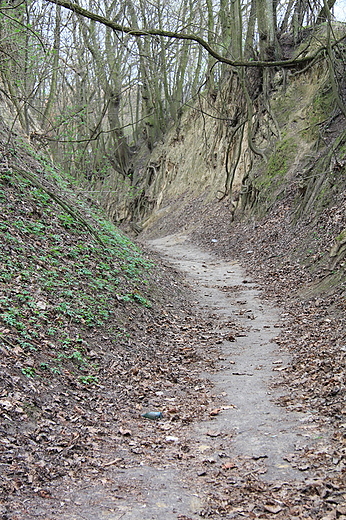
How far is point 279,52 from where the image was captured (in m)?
20.8

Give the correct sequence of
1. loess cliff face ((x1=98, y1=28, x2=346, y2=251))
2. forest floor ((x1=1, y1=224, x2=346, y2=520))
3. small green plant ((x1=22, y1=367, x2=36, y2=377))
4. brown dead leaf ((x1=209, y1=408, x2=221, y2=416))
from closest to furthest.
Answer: forest floor ((x1=1, y1=224, x2=346, y2=520)) < small green plant ((x1=22, y1=367, x2=36, y2=377)) < brown dead leaf ((x1=209, y1=408, x2=221, y2=416)) < loess cliff face ((x1=98, y1=28, x2=346, y2=251))

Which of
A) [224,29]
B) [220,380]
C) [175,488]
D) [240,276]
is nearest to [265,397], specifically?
[220,380]

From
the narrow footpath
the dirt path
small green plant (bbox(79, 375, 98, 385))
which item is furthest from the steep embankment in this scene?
the narrow footpath

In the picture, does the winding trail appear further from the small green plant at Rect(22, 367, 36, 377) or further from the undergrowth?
the small green plant at Rect(22, 367, 36, 377)

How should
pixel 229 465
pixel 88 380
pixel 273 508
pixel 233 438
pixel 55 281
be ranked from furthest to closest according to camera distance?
1. pixel 55 281
2. pixel 88 380
3. pixel 233 438
4. pixel 229 465
5. pixel 273 508

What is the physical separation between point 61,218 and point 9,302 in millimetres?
3893

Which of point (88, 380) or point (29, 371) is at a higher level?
point (29, 371)

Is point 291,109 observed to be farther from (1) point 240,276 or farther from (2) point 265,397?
(2) point 265,397

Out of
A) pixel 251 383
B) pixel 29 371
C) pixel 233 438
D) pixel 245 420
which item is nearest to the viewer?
pixel 233 438

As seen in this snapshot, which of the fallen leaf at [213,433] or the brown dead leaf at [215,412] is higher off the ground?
the fallen leaf at [213,433]

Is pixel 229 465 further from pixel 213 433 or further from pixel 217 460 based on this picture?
pixel 213 433

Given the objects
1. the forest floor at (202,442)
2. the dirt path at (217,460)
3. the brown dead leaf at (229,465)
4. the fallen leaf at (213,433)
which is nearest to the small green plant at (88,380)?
the forest floor at (202,442)

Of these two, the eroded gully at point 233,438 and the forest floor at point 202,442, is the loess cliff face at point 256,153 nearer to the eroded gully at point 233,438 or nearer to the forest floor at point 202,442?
the eroded gully at point 233,438

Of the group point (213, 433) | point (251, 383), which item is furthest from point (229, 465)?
point (251, 383)
